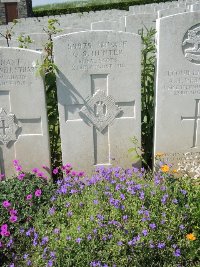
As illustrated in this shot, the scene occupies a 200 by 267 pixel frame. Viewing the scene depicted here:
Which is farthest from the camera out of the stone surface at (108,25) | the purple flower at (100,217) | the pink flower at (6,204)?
the stone surface at (108,25)

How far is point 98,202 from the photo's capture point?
299cm

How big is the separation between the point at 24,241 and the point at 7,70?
1733mm

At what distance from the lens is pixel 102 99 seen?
3.83 m

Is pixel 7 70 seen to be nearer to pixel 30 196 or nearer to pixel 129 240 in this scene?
pixel 30 196

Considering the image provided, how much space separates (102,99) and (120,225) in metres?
1.56

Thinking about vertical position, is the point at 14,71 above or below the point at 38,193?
above

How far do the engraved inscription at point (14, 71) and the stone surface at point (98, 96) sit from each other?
0.33 meters

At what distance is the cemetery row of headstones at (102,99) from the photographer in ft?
11.8

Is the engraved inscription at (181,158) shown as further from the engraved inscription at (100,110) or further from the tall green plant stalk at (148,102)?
the engraved inscription at (100,110)

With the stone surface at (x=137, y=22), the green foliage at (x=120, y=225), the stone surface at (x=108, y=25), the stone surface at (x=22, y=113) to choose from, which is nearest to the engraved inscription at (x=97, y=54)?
the stone surface at (x=22, y=113)

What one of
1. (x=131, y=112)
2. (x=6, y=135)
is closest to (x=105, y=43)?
(x=131, y=112)

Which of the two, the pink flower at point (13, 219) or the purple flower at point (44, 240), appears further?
the pink flower at point (13, 219)

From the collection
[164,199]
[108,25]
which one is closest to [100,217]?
[164,199]

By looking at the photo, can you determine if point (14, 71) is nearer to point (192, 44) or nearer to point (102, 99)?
point (102, 99)
